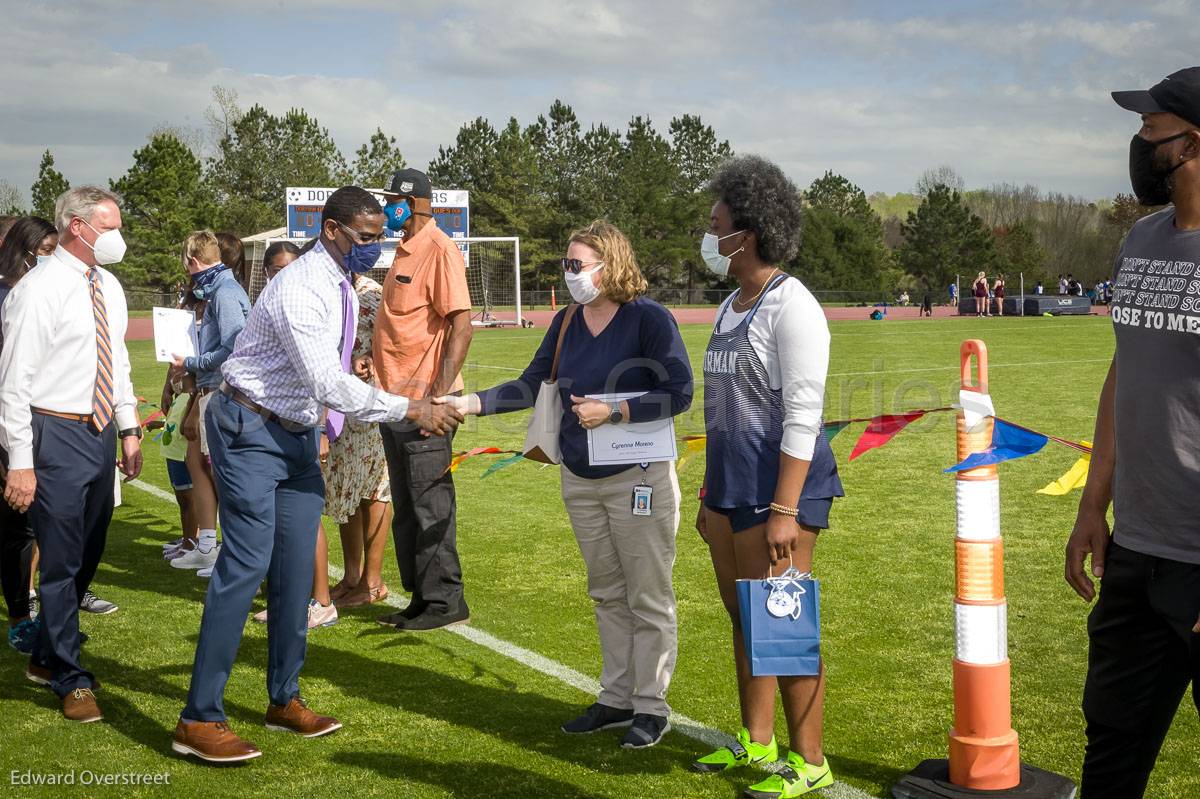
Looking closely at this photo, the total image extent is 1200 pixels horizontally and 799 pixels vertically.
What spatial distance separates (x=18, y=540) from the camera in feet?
A: 19.0

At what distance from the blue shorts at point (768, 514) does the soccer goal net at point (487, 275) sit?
30.9m

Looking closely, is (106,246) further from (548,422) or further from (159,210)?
(159,210)

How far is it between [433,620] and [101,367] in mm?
2161

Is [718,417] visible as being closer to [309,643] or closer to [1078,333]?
[309,643]

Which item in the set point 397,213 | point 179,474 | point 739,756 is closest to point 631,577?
point 739,756

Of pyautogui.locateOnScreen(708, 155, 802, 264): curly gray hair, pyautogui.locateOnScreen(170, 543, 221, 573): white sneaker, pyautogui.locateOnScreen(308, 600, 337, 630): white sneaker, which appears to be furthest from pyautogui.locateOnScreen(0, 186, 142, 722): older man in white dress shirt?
pyautogui.locateOnScreen(708, 155, 802, 264): curly gray hair

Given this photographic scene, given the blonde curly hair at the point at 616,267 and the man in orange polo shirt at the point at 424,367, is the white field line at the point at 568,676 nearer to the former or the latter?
the man in orange polo shirt at the point at 424,367

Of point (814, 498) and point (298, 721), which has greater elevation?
point (814, 498)

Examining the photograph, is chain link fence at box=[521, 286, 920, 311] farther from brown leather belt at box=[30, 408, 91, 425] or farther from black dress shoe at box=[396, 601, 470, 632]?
brown leather belt at box=[30, 408, 91, 425]

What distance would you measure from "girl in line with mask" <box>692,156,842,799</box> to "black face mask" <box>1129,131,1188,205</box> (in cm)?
102

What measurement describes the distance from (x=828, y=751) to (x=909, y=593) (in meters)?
2.41

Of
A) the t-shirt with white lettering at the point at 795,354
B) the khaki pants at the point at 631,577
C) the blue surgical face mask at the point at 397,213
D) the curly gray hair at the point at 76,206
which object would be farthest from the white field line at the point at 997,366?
the t-shirt with white lettering at the point at 795,354

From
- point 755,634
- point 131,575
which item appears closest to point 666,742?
point 755,634

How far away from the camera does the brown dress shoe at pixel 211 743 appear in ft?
14.2
